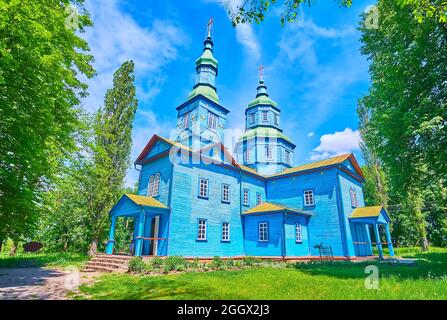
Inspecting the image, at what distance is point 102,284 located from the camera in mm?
8789

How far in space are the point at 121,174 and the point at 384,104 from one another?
2032cm

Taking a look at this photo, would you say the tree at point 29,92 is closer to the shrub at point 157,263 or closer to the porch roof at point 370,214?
the shrub at point 157,263

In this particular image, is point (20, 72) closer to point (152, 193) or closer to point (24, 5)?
point (24, 5)

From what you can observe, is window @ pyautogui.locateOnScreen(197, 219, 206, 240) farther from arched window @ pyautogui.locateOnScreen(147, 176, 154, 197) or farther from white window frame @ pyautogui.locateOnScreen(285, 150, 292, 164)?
white window frame @ pyautogui.locateOnScreen(285, 150, 292, 164)

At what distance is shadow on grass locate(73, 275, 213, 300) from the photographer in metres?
6.62

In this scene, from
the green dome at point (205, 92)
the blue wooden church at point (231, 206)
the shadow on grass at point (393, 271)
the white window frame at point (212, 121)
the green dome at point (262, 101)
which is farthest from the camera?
the green dome at point (262, 101)

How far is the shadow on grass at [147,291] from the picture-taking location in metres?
6.62

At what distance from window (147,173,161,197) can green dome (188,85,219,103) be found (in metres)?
10.8

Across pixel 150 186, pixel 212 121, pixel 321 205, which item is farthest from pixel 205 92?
pixel 321 205

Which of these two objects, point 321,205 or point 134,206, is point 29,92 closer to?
point 134,206

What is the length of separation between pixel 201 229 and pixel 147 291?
1068 centimetres

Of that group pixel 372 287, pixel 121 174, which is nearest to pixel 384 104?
pixel 372 287

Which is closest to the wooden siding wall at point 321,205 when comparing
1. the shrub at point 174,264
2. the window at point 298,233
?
→ the window at point 298,233

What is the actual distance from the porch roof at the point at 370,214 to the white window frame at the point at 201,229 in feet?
38.5
